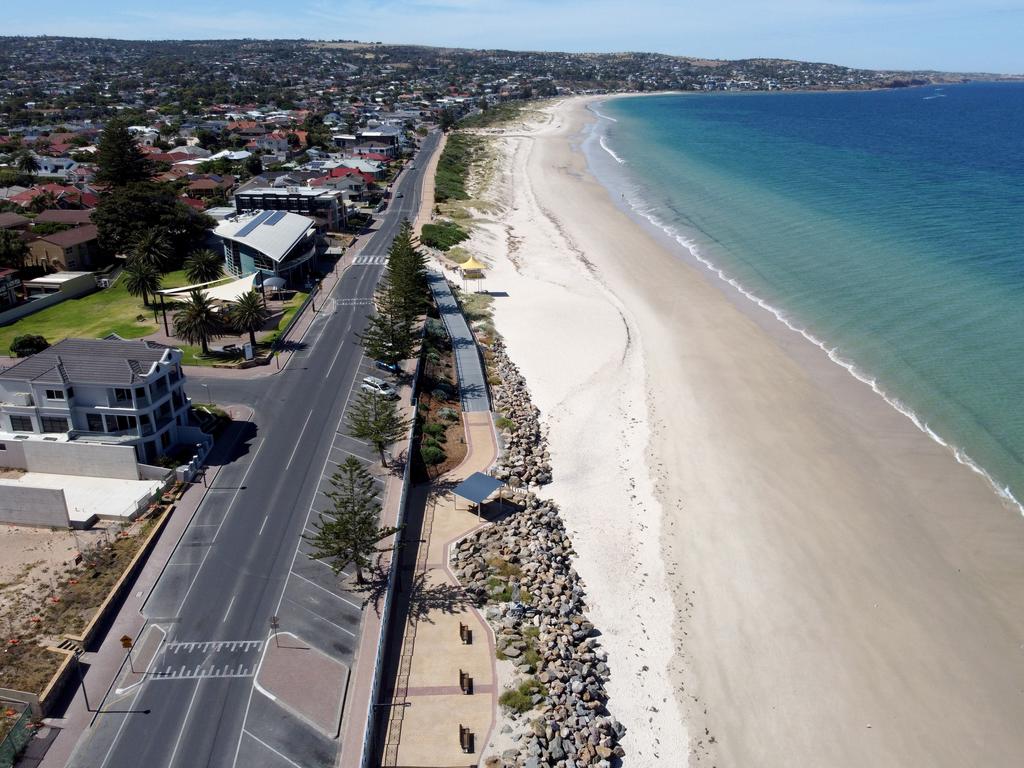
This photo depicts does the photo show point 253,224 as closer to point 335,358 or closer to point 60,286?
point 60,286

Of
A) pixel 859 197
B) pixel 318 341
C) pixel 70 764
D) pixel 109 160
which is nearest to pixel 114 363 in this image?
pixel 318 341

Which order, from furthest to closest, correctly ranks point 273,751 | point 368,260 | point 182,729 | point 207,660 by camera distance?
1. point 368,260
2. point 207,660
3. point 182,729
4. point 273,751

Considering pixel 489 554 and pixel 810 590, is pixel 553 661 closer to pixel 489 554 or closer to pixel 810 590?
pixel 489 554

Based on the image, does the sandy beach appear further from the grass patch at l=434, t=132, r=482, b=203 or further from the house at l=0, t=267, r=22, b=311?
the grass patch at l=434, t=132, r=482, b=203

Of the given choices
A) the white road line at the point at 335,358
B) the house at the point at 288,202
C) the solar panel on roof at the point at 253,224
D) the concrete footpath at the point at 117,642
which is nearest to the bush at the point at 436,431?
the white road line at the point at 335,358

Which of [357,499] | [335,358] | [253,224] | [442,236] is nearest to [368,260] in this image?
[442,236]

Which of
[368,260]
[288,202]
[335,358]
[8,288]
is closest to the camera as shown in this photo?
[335,358]

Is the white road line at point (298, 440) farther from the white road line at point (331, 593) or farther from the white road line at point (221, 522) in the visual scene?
the white road line at point (331, 593)
